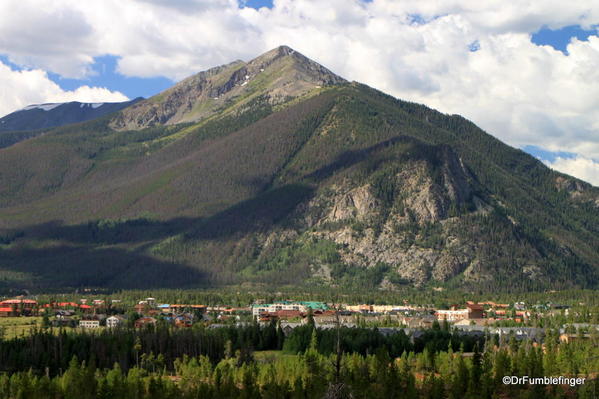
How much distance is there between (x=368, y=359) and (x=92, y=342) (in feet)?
177

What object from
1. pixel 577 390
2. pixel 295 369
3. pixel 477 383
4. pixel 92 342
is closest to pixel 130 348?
pixel 92 342

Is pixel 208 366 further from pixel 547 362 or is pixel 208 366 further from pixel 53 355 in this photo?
pixel 547 362

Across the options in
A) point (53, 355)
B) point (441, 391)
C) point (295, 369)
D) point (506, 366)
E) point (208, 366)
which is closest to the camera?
point (441, 391)

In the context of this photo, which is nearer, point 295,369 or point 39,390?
point 39,390

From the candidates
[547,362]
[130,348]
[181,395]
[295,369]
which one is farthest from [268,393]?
[130,348]

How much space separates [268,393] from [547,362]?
46893 millimetres

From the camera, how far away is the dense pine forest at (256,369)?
451 ft

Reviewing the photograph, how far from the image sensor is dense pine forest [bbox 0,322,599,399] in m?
138

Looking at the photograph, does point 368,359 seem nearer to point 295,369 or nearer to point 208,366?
point 295,369

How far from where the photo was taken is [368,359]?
551ft

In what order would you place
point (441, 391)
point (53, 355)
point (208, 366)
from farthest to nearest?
point (53, 355) → point (208, 366) → point (441, 391)

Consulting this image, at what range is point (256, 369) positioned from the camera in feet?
536

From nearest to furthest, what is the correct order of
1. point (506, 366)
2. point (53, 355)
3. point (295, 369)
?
point (506, 366)
point (295, 369)
point (53, 355)

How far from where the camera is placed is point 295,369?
159250 millimetres
